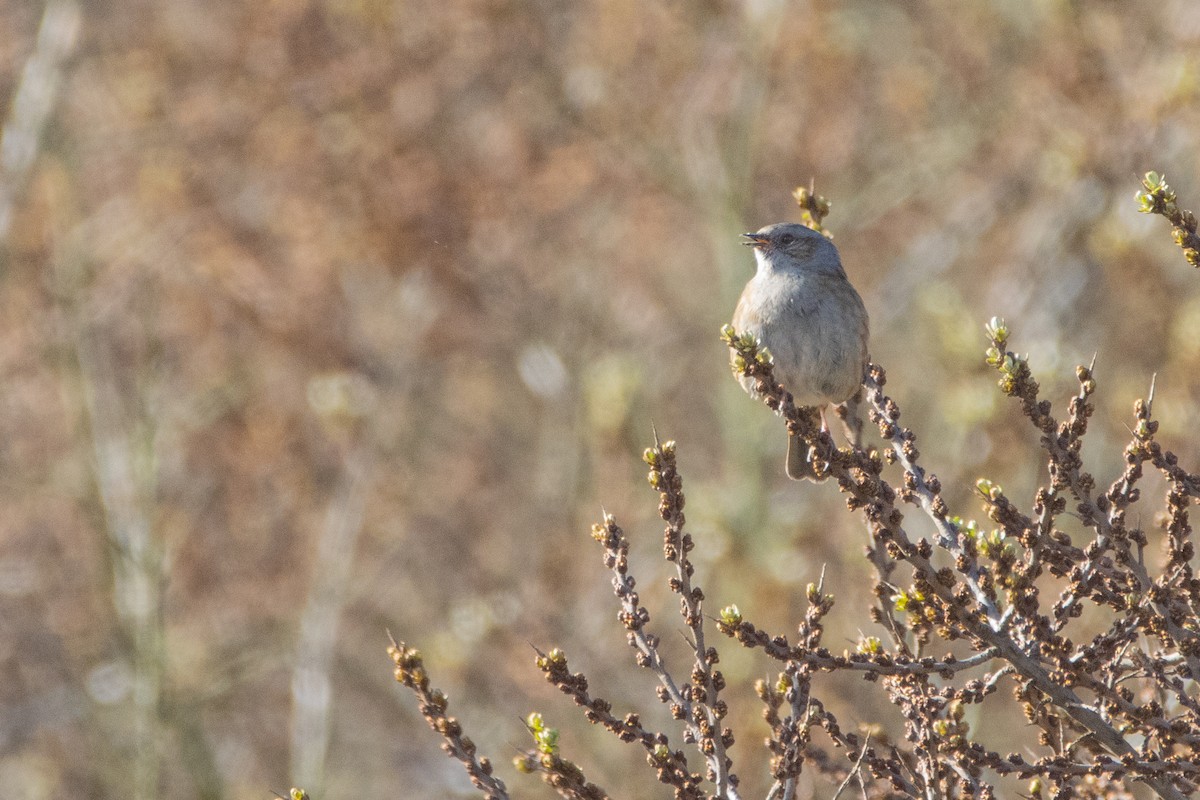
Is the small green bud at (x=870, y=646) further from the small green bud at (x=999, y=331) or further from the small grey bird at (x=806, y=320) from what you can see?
the small grey bird at (x=806, y=320)

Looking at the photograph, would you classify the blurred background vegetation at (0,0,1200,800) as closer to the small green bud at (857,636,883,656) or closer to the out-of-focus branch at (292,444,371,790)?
the out-of-focus branch at (292,444,371,790)

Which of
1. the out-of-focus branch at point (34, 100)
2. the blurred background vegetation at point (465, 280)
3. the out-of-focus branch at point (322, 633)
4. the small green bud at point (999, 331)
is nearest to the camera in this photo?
the small green bud at point (999, 331)

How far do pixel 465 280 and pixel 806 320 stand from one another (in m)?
5.96

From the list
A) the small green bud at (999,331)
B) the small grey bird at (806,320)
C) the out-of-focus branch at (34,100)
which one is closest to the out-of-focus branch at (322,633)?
the out-of-focus branch at (34,100)

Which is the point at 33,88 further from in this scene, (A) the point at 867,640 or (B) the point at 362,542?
(A) the point at 867,640

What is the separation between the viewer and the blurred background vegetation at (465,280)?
9586 mm

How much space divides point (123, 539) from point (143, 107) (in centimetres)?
457

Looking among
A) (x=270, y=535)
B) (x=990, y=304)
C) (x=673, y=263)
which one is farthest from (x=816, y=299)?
(x=673, y=263)

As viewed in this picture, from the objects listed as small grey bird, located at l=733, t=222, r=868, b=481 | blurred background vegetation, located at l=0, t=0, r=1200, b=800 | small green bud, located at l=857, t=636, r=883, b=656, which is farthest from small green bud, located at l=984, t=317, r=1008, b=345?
blurred background vegetation, located at l=0, t=0, r=1200, b=800

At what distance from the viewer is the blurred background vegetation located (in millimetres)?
9586

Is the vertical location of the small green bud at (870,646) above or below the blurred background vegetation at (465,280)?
below

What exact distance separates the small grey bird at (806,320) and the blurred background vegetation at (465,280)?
324 centimetres

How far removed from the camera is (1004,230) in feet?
40.4

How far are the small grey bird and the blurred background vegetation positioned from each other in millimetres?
3242
